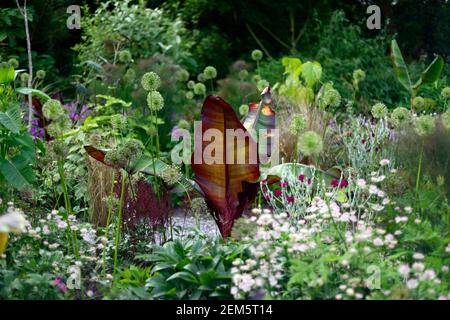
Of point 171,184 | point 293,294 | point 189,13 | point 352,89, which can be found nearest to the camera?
point 293,294

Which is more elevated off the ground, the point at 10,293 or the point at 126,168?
the point at 126,168

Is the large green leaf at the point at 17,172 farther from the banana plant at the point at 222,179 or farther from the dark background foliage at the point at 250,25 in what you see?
the dark background foliage at the point at 250,25

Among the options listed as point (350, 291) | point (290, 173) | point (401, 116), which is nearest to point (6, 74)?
point (290, 173)

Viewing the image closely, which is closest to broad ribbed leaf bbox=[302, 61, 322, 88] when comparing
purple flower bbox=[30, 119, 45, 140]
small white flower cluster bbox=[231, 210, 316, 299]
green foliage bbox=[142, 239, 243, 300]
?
purple flower bbox=[30, 119, 45, 140]

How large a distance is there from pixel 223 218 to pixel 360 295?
190cm

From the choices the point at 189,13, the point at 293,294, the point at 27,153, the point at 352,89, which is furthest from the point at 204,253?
the point at 189,13

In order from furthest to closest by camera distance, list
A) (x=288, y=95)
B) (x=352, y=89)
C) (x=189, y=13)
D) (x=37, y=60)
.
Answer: (x=189, y=13)
(x=37, y=60)
(x=352, y=89)
(x=288, y=95)

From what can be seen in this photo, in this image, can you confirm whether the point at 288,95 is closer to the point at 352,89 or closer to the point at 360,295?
the point at 352,89

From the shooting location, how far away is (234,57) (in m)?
13.5

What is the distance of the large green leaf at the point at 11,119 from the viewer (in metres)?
4.36

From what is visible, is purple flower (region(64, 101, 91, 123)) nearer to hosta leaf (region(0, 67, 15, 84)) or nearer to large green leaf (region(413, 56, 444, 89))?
hosta leaf (region(0, 67, 15, 84))

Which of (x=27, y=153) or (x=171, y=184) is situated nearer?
(x=27, y=153)

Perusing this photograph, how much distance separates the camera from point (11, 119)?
441 centimetres

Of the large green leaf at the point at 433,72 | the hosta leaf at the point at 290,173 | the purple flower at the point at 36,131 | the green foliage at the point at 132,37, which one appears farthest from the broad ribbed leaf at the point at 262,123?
the green foliage at the point at 132,37
